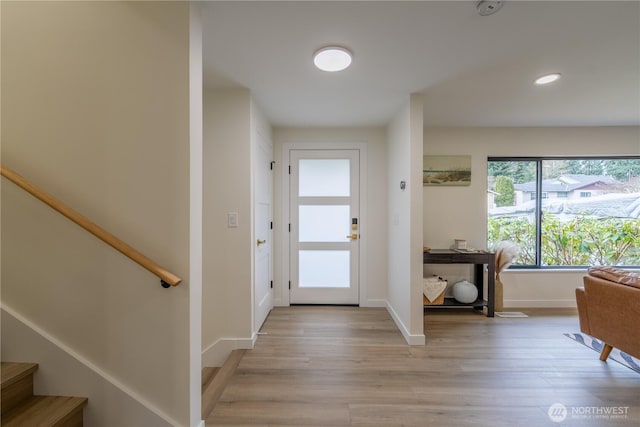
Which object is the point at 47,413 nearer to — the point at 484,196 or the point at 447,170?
the point at 447,170

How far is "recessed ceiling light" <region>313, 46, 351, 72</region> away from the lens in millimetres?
1822

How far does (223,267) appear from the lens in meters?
2.42

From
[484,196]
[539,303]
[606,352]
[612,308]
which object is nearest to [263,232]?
[484,196]

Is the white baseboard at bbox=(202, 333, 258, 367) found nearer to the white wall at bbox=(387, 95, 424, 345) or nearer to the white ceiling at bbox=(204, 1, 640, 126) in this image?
the white wall at bbox=(387, 95, 424, 345)

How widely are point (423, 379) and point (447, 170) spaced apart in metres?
2.56

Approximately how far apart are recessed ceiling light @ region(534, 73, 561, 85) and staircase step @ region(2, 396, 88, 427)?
12.6 feet

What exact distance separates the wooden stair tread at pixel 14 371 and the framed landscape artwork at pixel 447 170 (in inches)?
150

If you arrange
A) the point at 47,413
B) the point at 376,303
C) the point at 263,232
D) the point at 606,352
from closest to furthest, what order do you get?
1. the point at 47,413
2. the point at 606,352
3. the point at 263,232
4. the point at 376,303

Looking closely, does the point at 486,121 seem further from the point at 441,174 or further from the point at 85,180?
the point at 85,180

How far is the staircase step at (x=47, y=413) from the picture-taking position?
3.91ft

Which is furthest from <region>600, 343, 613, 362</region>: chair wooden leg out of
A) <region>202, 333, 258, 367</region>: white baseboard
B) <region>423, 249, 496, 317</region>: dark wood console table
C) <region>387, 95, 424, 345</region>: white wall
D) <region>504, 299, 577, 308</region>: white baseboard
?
<region>202, 333, 258, 367</region>: white baseboard

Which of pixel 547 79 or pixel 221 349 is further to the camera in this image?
pixel 221 349

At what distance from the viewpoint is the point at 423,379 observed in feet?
6.54

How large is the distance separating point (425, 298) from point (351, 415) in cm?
194
